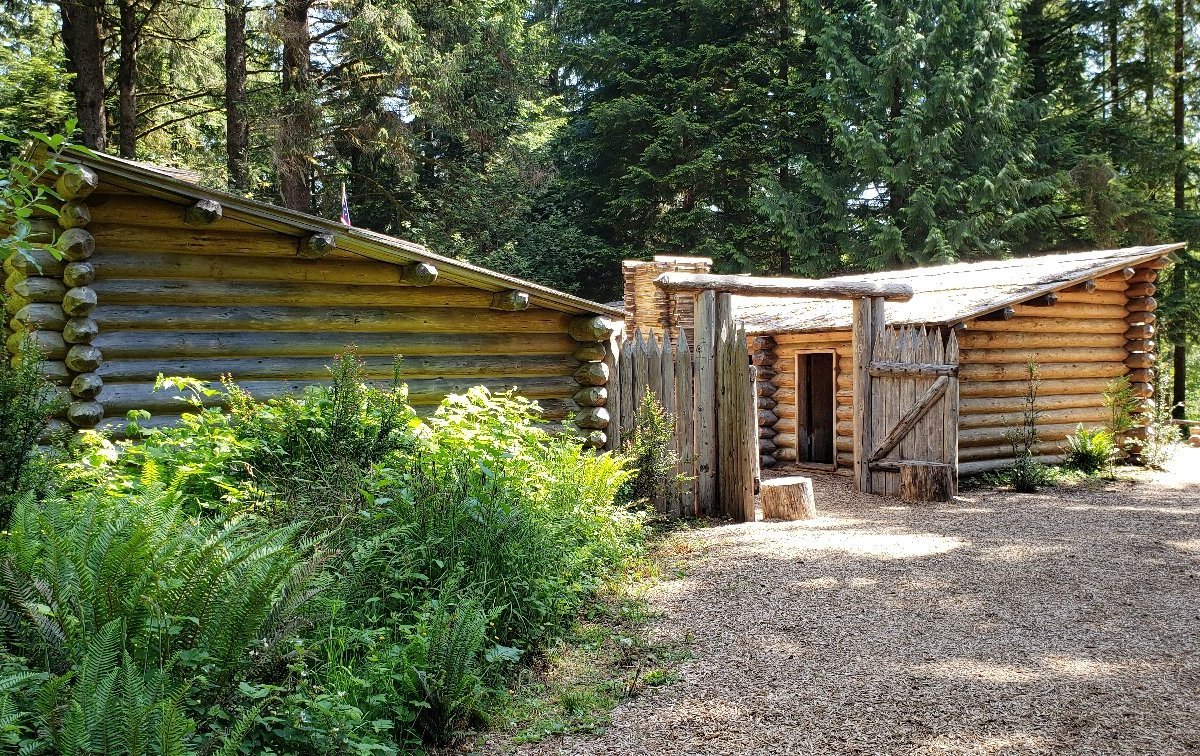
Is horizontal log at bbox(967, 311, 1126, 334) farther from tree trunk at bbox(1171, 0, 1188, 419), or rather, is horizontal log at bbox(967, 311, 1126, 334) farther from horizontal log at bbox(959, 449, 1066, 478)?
tree trunk at bbox(1171, 0, 1188, 419)

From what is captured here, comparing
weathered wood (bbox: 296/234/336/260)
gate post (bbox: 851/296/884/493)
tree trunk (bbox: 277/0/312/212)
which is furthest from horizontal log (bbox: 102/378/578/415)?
tree trunk (bbox: 277/0/312/212)

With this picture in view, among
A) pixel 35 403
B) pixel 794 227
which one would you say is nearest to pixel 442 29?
pixel 794 227

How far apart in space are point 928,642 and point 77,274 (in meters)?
7.19

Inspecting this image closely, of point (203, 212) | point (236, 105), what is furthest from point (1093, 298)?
point (236, 105)

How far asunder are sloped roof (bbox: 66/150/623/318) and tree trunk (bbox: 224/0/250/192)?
10983 mm

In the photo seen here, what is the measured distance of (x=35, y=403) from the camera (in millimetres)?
4555

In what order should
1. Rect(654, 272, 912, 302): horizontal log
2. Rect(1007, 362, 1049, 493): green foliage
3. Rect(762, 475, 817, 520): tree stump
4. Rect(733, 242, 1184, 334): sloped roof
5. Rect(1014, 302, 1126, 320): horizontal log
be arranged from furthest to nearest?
Rect(1014, 302, 1126, 320): horizontal log < Rect(733, 242, 1184, 334): sloped roof < Rect(1007, 362, 1049, 493): green foliage < Rect(762, 475, 817, 520): tree stump < Rect(654, 272, 912, 302): horizontal log

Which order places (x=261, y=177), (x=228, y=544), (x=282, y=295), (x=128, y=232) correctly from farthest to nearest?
(x=261, y=177) < (x=282, y=295) < (x=128, y=232) < (x=228, y=544)

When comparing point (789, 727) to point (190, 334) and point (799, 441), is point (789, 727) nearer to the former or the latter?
point (190, 334)

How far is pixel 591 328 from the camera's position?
31.8 ft

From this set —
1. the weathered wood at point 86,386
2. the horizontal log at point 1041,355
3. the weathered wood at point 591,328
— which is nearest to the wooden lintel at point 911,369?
the horizontal log at point 1041,355

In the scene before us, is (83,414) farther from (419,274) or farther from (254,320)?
(419,274)

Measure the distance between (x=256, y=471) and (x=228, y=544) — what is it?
1843mm

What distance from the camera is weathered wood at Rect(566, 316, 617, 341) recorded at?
31.8 feet
